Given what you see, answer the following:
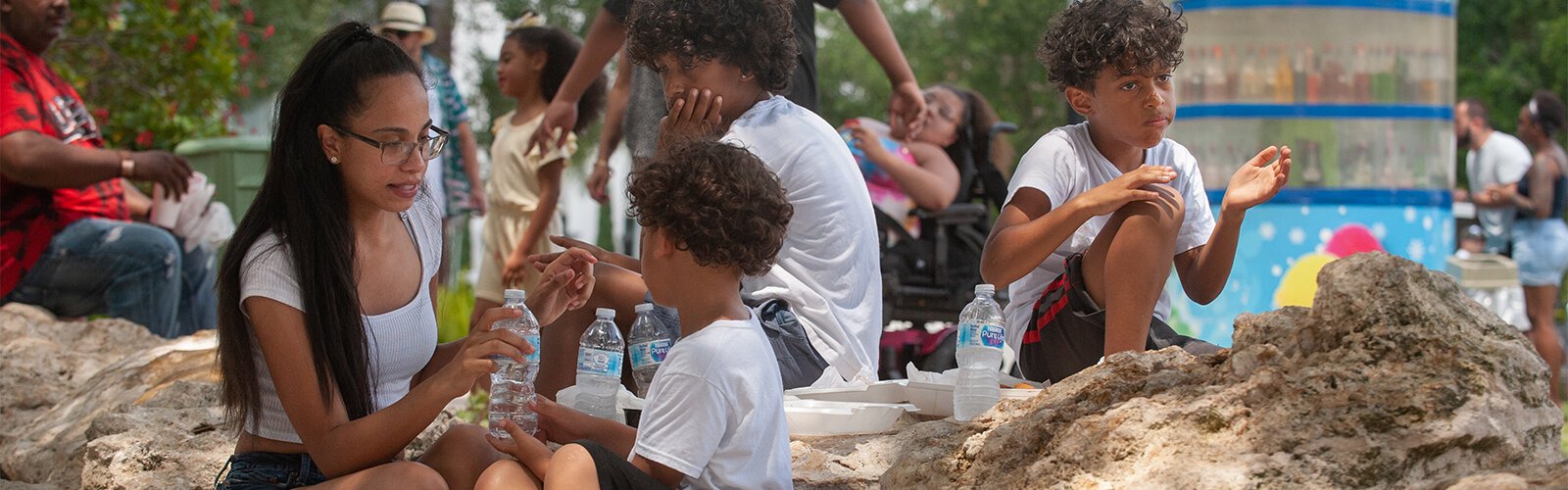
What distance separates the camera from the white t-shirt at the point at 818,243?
403 cm

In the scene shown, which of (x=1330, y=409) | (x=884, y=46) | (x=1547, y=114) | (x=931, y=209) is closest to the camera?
(x=1330, y=409)

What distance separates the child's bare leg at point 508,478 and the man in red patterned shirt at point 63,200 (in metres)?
3.48

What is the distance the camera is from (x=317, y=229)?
2.97 m

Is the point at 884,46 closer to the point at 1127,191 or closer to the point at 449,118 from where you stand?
the point at 1127,191

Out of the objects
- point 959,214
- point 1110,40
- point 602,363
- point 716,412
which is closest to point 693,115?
point 602,363

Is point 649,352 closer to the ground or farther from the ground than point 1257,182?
closer to the ground

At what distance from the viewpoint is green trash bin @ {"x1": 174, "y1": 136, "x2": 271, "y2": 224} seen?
851cm

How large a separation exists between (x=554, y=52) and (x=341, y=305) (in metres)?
4.42

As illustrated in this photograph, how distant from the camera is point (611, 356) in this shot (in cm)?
359

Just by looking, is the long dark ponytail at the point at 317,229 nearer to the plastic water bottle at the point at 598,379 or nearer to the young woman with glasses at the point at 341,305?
the young woman with glasses at the point at 341,305

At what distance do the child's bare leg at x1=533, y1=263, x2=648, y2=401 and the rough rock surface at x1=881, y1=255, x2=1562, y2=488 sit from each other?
1197mm

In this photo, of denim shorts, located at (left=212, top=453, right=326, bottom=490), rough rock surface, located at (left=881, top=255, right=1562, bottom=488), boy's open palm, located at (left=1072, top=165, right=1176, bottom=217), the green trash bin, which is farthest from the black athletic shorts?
the green trash bin

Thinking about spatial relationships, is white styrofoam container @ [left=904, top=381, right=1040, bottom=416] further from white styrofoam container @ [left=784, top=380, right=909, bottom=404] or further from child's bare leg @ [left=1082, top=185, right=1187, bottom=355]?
child's bare leg @ [left=1082, top=185, right=1187, bottom=355]

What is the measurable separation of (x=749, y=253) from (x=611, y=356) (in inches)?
30.2
